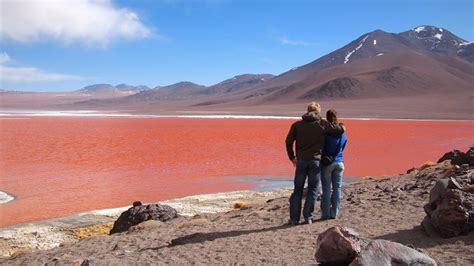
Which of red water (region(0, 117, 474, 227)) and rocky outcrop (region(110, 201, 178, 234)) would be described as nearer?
rocky outcrop (region(110, 201, 178, 234))

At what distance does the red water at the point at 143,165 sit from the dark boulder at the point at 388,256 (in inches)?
312

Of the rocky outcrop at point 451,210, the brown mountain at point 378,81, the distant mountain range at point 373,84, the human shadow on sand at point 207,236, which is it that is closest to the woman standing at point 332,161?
the human shadow on sand at point 207,236

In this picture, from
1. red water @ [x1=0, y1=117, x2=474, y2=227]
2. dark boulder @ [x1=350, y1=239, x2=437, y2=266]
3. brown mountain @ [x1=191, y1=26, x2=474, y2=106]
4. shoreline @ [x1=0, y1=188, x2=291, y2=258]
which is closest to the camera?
dark boulder @ [x1=350, y1=239, x2=437, y2=266]

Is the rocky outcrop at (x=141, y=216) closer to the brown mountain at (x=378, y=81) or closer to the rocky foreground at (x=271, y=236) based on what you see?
the rocky foreground at (x=271, y=236)

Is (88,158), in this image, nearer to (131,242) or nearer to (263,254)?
(131,242)

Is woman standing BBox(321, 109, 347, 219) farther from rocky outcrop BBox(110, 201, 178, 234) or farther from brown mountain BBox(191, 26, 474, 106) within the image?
brown mountain BBox(191, 26, 474, 106)

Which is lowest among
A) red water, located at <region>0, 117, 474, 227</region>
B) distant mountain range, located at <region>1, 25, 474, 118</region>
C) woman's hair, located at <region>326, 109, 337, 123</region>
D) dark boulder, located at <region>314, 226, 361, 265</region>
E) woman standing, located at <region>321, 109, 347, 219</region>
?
red water, located at <region>0, 117, 474, 227</region>

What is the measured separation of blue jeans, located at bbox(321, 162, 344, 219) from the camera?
6164 millimetres

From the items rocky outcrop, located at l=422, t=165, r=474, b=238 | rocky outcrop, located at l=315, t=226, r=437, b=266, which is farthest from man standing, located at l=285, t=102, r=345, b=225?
rocky outcrop, located at l=315, t=226, r=437, b=266

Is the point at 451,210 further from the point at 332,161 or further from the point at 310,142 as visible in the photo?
the point at 310,142

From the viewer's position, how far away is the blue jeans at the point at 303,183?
19.7ft

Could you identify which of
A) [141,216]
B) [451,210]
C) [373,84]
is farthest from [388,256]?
[373,84]

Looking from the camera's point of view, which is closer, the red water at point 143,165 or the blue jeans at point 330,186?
the blue jeans at point 330,186

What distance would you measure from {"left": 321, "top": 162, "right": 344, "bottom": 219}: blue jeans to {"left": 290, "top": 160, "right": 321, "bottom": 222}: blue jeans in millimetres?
122
